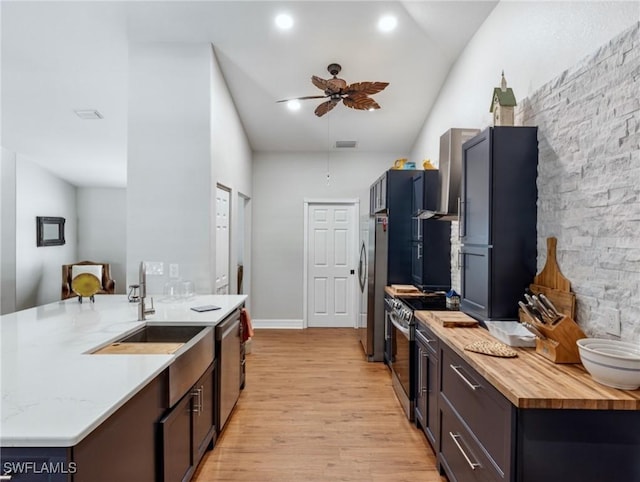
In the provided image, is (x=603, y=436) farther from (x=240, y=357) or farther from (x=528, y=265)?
(x=240, y=357)

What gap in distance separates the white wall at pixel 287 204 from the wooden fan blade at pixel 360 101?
7.41ft

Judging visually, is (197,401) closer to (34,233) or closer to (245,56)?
(245,56)

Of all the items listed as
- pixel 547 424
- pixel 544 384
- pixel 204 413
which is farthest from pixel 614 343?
pixel 204 413

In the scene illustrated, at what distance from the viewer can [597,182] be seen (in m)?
1.63

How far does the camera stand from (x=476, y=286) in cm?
222

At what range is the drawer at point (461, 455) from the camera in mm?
1473

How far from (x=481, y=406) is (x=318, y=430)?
4.95ft

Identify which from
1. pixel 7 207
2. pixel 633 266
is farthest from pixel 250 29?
pixel 7 207

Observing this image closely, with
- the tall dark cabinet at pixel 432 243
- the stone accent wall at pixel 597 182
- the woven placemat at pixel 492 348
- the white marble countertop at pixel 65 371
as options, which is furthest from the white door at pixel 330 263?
the woven placemat at pixel 492 348

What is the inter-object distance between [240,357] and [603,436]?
2.59 meters

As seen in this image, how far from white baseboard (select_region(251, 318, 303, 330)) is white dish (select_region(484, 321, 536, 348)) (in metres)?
3.84

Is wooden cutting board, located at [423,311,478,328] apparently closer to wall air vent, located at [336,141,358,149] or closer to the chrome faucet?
the chrome faucet

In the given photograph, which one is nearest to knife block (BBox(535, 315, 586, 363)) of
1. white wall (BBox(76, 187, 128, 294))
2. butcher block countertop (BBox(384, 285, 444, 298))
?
butcher block countertop (BBox(384, 285, 444, 298))

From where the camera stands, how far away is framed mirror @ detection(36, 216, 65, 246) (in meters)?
5.88
